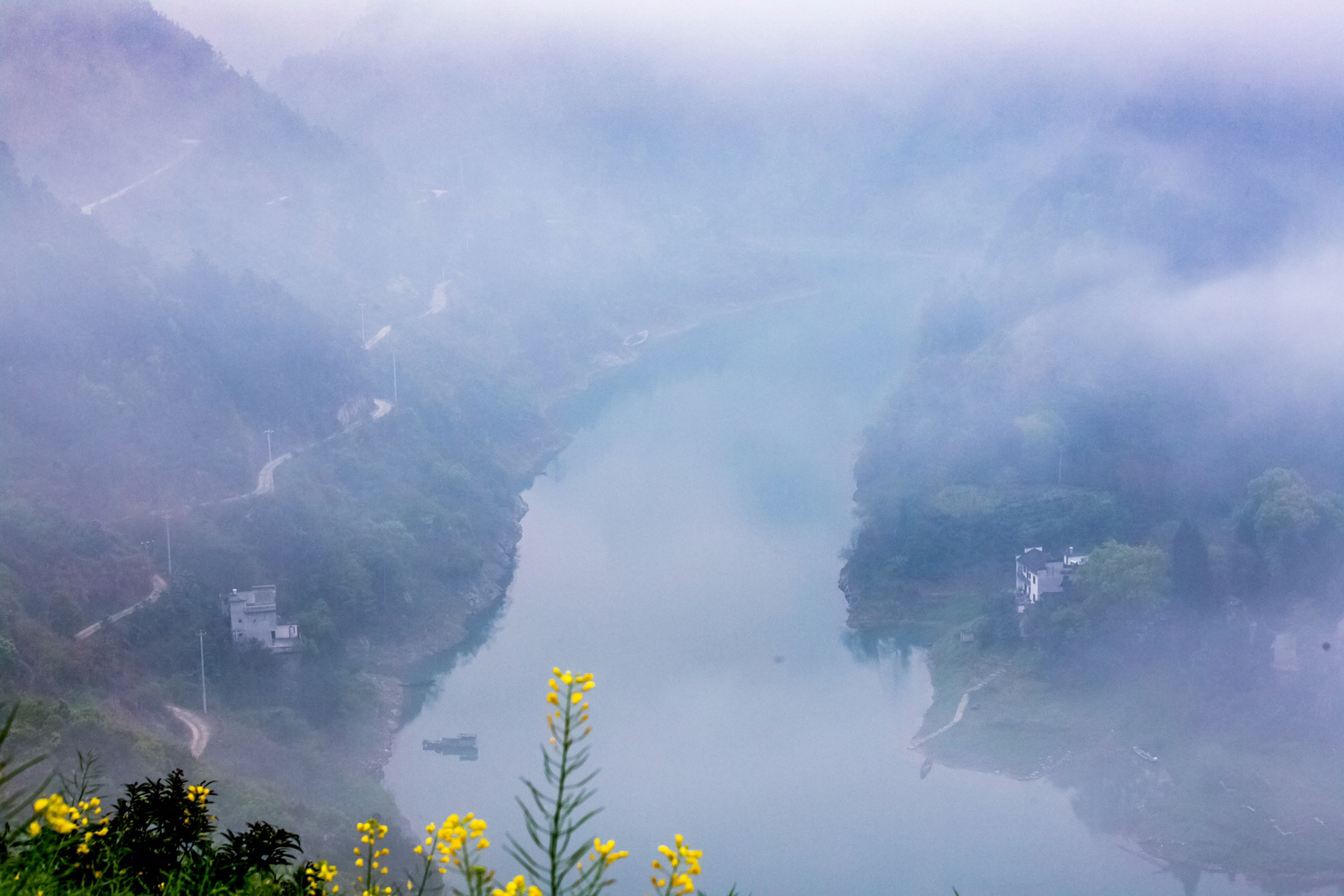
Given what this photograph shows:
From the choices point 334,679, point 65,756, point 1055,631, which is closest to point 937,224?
point 1055,631

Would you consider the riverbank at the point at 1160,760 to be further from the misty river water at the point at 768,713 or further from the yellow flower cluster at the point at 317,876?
the yellow flower cluster at the point at 317,876

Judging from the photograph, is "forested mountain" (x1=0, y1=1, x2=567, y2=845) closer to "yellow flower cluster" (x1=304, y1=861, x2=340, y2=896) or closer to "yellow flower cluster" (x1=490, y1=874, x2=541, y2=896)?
"yellow flower cluster" (x1=304, y1=861, x2=340, y2=896)

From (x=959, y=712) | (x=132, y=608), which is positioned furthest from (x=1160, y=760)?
(x=132, y=608)

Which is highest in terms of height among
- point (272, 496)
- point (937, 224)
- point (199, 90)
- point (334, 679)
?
point (937, 224)

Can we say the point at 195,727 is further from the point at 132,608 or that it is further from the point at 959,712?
the point at 959,712

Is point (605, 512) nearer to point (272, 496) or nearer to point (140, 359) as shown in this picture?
point (272, 496)

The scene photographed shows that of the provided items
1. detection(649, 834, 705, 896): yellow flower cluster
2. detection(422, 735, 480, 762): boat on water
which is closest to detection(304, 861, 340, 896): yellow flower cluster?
detection(649, 834, 705, 896): yellow flower cluster
